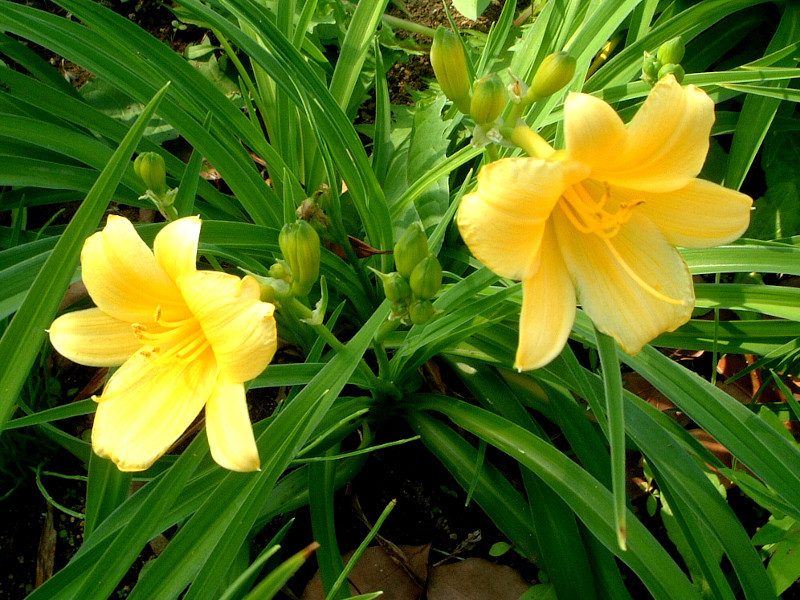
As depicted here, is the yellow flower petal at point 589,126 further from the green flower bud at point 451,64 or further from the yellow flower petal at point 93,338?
the yellow flower petal at point 93,338

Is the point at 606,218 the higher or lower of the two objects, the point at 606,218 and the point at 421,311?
the higher

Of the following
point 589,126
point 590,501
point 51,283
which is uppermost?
point 589,126

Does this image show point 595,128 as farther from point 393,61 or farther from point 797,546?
point 393,61

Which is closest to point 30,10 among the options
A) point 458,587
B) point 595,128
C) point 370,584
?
point 595,128

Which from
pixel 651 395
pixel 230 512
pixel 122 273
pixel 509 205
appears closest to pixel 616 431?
pixel 509 205

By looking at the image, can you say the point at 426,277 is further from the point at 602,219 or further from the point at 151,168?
the point at 151,168

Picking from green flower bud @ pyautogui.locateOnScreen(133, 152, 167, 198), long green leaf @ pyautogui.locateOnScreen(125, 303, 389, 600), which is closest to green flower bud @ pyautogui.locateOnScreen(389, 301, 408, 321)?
long green leaf @ pyautogui.locateOnScreen(125, 303, 389, 600)

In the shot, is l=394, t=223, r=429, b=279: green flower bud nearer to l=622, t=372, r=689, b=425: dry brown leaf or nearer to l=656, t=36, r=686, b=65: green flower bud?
l=656, t=36, r=686, b=65: green flower bud
